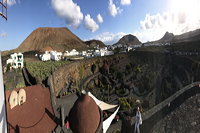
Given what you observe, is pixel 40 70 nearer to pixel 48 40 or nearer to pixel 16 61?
pixel 16 61

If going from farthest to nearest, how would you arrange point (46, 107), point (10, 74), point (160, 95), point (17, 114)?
point (160, 95) → point (10, 74) → point (46, 107) → point (17, 114)

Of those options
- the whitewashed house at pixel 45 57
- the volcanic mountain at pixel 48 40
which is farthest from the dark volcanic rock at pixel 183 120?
the volcanic mountain at pixel 48 40

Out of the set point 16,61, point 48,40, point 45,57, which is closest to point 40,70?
point 16,61

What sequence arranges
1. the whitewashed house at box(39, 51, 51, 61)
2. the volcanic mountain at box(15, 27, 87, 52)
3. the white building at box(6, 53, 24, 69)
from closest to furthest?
the white building at box(6, 53, 24, 69)
the whitewashed house at box(39, 51, 51, 61)
the volcanic mountain at box(15, 27, 87, 52)

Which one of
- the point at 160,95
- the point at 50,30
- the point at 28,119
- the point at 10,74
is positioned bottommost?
the point at 160,95

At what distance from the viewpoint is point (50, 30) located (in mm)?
114062

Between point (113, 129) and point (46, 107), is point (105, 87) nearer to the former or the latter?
point (113, 129)

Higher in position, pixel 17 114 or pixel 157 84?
pixel 17 114

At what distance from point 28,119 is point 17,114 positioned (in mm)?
622

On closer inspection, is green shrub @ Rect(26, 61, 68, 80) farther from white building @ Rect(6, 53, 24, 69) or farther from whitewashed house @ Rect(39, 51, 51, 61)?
whitewashed house @ Rect(39, 51, 51, 61)

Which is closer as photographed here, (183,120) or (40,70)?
(183,120)

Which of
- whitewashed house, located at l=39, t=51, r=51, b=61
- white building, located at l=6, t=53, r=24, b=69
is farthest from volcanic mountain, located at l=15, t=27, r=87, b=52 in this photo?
white building, located at l=6, t=53, r=24, b=69

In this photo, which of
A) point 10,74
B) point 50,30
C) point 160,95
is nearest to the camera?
point 10,74

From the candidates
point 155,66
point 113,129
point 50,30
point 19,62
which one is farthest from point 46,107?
point 50,30
